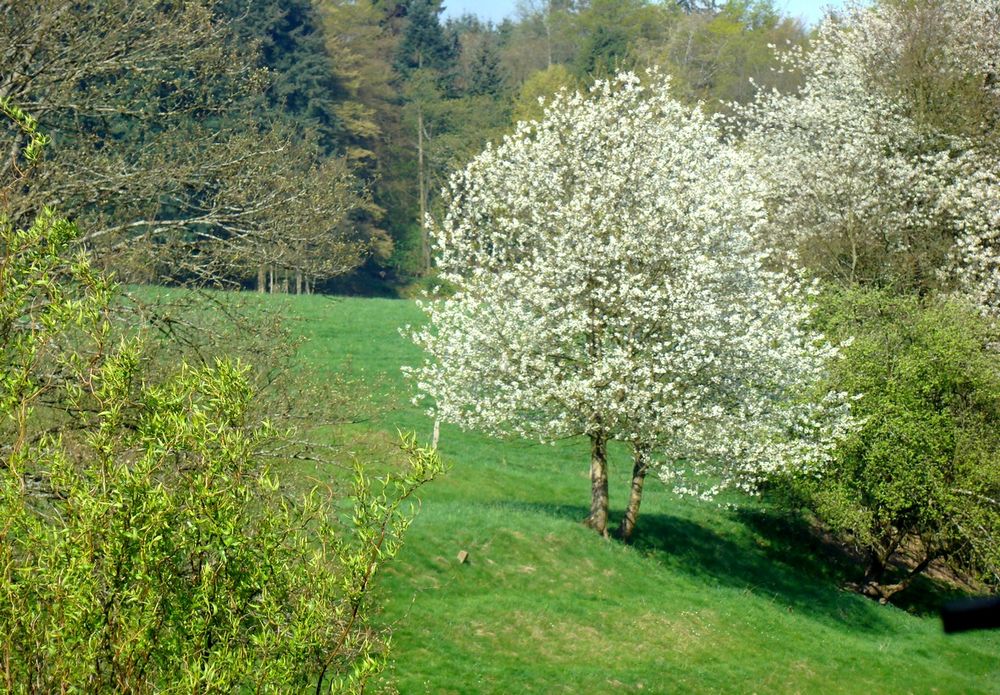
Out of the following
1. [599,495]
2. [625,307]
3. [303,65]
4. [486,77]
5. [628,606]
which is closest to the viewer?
[628,606]

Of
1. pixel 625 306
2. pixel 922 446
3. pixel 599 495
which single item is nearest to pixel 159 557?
pixel 625 306

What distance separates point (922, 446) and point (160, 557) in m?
29.0

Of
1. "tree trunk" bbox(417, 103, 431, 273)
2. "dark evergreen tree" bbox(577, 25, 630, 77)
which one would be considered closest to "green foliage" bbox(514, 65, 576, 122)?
"dark evergreen tree" bbox(577, 25, 630, 77)

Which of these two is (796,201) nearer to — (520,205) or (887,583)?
(887,583)

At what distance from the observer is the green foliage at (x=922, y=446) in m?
32.0

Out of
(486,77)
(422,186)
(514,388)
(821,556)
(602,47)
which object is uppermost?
(602,47)

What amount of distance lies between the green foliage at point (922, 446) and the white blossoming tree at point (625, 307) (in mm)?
3097

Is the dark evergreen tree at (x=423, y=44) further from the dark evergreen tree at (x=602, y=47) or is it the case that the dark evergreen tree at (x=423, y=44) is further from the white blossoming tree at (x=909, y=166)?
the white blossoming tree at (x=909, y=166)

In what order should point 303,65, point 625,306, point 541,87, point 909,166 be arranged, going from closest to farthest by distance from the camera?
point 625,306 → point 909,166 → point 303,65 → point 541,87

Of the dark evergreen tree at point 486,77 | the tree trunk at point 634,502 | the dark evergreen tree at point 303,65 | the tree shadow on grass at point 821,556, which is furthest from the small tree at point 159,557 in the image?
the dark evergreen tree at point 486,77

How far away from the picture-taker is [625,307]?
27.7 metres

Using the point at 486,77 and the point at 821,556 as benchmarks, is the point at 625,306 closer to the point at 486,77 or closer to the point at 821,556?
the point at 821,556

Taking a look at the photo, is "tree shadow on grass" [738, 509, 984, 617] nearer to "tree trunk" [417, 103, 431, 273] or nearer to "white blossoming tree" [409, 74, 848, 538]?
"white blossoming tree" [409, 74, 848, 538]

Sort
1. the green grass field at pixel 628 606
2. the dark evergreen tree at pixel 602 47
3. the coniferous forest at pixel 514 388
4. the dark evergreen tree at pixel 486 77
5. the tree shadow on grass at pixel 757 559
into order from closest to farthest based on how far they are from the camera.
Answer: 1. the coniferous forest at pixel 514 388
2. the green grass field at pixel 628 606
3. the tree shadow on grass at pixel 757 559
4. the dark evergreen tree at pixel 602 47
5. the dark evergreen tree at pixel 486 77
